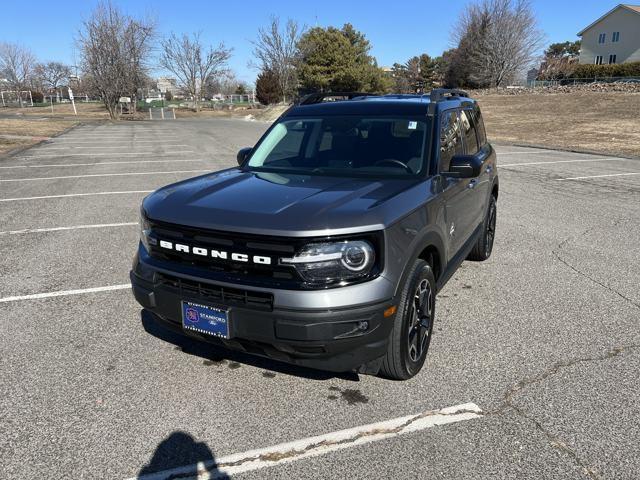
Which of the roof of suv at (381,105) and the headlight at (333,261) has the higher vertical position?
the roof of suv at (381,105)

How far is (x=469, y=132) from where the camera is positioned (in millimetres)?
4922

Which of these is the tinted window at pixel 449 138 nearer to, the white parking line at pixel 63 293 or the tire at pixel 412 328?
the tire at pixel 412 328

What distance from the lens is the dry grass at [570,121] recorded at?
65.6 ft

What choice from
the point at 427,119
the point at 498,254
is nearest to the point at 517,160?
the point at 498,254

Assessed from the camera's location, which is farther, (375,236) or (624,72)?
(624,72)

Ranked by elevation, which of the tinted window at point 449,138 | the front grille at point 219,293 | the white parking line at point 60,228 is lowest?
the white parking line at point 60,228

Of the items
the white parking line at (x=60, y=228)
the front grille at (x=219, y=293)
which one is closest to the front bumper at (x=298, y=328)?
the front grille at (x=219, y=293)

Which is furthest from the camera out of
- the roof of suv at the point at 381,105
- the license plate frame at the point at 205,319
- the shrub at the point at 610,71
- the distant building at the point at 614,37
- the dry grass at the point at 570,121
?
Result: the distant building at the point at 614,37

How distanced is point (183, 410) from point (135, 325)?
130 centimetres

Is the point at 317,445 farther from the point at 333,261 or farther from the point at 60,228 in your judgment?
the point at 60,228

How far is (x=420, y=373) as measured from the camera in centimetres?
333

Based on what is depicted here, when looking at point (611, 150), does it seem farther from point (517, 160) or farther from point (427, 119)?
point (427, 119)

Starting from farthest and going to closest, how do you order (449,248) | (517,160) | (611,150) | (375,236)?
1. (611,150)
2. (517,160)
3. (449,248)
4. (375,236)

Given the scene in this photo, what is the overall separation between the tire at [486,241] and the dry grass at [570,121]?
44.3 feet
